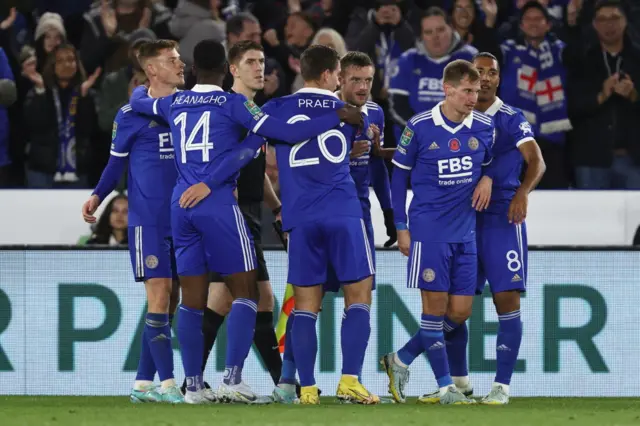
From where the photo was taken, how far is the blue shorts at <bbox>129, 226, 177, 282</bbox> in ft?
28.4

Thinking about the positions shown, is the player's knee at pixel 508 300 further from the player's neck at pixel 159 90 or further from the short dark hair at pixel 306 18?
the short dark hair at pixel 306 18

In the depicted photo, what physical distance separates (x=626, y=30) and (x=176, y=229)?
5952mm

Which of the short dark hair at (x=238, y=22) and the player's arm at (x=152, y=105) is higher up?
the short dark hair at (x=238, y=22)

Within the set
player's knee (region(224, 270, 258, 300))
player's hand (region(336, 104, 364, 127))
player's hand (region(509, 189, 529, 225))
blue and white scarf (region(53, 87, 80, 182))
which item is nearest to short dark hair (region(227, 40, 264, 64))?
player's hand (region(336, 104, 364, 127))

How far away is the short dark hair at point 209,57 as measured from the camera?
8.31 metres

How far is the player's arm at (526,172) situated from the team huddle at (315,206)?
1cm

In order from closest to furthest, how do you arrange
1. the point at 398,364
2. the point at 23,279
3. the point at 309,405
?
the point at 309,405 → the point at 398,364 → the point at 23,279

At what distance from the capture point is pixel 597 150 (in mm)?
12375

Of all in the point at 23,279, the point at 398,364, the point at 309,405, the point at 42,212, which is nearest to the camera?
the point at 309,405

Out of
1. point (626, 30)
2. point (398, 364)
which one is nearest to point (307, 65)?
point (398, 364)

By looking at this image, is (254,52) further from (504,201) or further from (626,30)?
(626,30)

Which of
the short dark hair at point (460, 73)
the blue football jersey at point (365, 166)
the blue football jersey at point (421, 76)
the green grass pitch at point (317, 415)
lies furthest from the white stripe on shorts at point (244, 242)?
the blue football jersey at point (421, 76)

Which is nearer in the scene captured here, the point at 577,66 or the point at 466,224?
the point at 466,224

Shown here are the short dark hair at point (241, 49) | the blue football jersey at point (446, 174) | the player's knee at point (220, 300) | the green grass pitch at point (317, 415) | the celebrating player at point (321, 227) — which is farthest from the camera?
the player's knee at point (220, 300)
